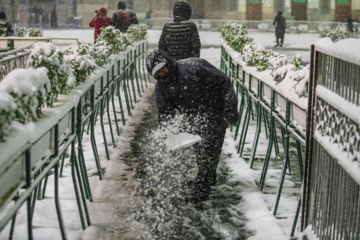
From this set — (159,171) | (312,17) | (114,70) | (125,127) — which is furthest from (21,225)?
(312,17)

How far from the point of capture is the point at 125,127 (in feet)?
29.7

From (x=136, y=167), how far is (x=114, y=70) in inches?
61.2

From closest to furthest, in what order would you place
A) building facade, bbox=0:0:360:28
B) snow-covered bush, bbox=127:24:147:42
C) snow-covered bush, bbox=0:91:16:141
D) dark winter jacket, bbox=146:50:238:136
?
snow-covered bush, bbox=0:91:16:141, dark winter jacket, bbox=146:50:238:136, snow-covered bush, bbox=127:24:147:42, building facade, bbox=0:0:360:28

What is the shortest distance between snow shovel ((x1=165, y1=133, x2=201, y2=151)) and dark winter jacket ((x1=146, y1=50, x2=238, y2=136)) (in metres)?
0.21

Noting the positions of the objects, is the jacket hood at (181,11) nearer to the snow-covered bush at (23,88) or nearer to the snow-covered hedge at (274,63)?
the snow-covered hedge at (274,63)

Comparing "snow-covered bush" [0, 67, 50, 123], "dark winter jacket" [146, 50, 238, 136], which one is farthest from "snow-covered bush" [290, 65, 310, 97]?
"snow-covered bush" [0, 67, 50, 123]

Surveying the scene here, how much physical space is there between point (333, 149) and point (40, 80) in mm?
1577

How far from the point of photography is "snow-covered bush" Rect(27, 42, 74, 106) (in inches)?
159

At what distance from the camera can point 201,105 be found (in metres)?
5.78

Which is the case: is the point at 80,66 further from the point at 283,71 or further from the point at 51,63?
the point at 283,71

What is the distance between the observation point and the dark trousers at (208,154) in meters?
5.86

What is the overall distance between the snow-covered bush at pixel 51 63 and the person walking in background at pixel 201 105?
1.38m

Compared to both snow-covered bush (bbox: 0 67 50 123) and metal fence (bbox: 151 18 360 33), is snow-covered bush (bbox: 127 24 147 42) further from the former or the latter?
metal fence (bbox: 151 18 360 33)

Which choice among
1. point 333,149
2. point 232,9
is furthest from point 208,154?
point 232,9
